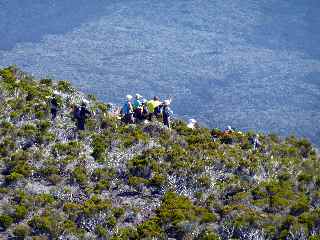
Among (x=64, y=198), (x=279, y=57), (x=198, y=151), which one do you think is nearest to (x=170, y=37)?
→ (x=279, y=57)

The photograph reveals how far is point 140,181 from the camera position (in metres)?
21.2

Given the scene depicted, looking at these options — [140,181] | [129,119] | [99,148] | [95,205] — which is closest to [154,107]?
[129,119]

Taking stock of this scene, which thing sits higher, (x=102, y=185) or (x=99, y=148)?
(x=99, y=148)

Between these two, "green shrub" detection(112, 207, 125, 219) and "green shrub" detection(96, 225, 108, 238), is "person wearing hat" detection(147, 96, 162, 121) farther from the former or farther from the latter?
"green shrub" detection(96, 225, 108, 238)

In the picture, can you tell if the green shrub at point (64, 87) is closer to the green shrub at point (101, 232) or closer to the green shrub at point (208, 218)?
the green shrub at point (208, 218)

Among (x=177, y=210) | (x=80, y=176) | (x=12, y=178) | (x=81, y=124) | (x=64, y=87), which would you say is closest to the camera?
(x=177, y=210)

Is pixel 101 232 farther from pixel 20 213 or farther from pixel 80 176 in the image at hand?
pixel 80 176

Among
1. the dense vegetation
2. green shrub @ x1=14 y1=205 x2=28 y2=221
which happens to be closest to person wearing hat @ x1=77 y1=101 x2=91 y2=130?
the dense vegetation

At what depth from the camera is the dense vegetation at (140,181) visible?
18.7 m

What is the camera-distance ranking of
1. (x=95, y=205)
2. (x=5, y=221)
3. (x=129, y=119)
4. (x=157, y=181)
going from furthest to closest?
(x=129, y=119)
(x=157, y=181)
(x=95, y=205)
(x=5, y=221)

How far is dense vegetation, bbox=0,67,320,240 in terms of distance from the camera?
18.7 m

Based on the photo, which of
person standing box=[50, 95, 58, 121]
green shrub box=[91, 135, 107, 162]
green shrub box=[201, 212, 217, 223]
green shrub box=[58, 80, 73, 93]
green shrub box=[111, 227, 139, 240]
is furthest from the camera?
green shrub box=[58, 80, 73, 93]

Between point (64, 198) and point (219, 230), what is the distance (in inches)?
170

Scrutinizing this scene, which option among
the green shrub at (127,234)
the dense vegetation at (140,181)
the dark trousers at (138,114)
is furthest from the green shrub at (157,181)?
the dark trousers at (138,114)
